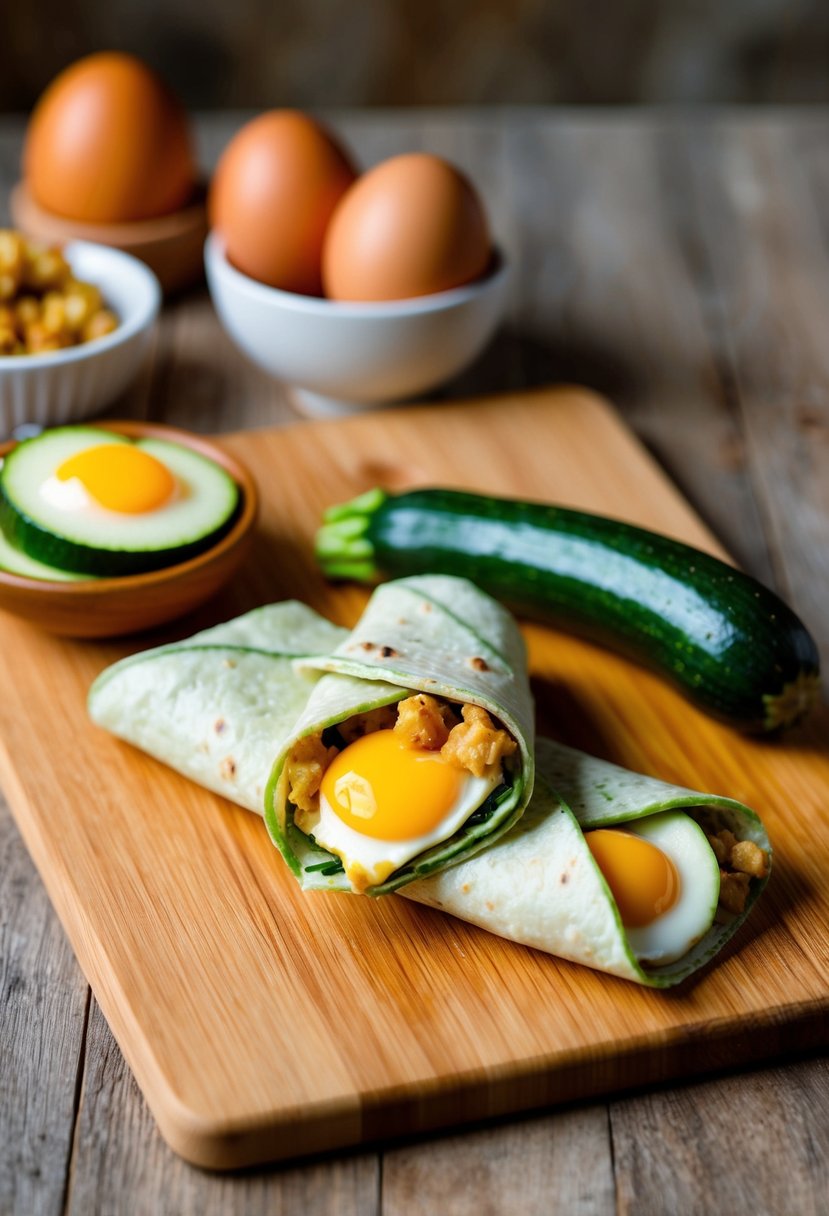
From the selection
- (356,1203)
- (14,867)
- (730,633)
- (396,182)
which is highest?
(396,182)

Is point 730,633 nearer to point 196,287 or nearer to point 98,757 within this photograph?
point 98,757

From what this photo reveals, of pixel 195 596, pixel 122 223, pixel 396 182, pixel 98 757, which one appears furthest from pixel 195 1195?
pixel 122 223

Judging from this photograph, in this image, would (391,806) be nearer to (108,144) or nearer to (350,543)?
(350,543)

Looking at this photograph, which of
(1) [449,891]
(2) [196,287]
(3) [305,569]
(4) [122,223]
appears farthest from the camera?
(2) [196,287]

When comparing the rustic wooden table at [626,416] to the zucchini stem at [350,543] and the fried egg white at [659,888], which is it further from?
the zucchini stem at [350,543]

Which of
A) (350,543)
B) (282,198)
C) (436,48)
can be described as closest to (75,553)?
(350,543)

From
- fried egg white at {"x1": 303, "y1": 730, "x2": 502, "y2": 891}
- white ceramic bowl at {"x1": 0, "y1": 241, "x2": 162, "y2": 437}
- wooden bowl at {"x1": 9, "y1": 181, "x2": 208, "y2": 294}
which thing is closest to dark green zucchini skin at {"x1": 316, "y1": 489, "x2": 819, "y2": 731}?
fried egg white at {"x1": 303, "y1": 730, "x2": 502, "y2": 891}

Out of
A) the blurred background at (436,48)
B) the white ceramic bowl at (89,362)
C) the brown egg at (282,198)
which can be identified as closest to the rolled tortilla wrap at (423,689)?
the white ceramic bowl at (89,362)
